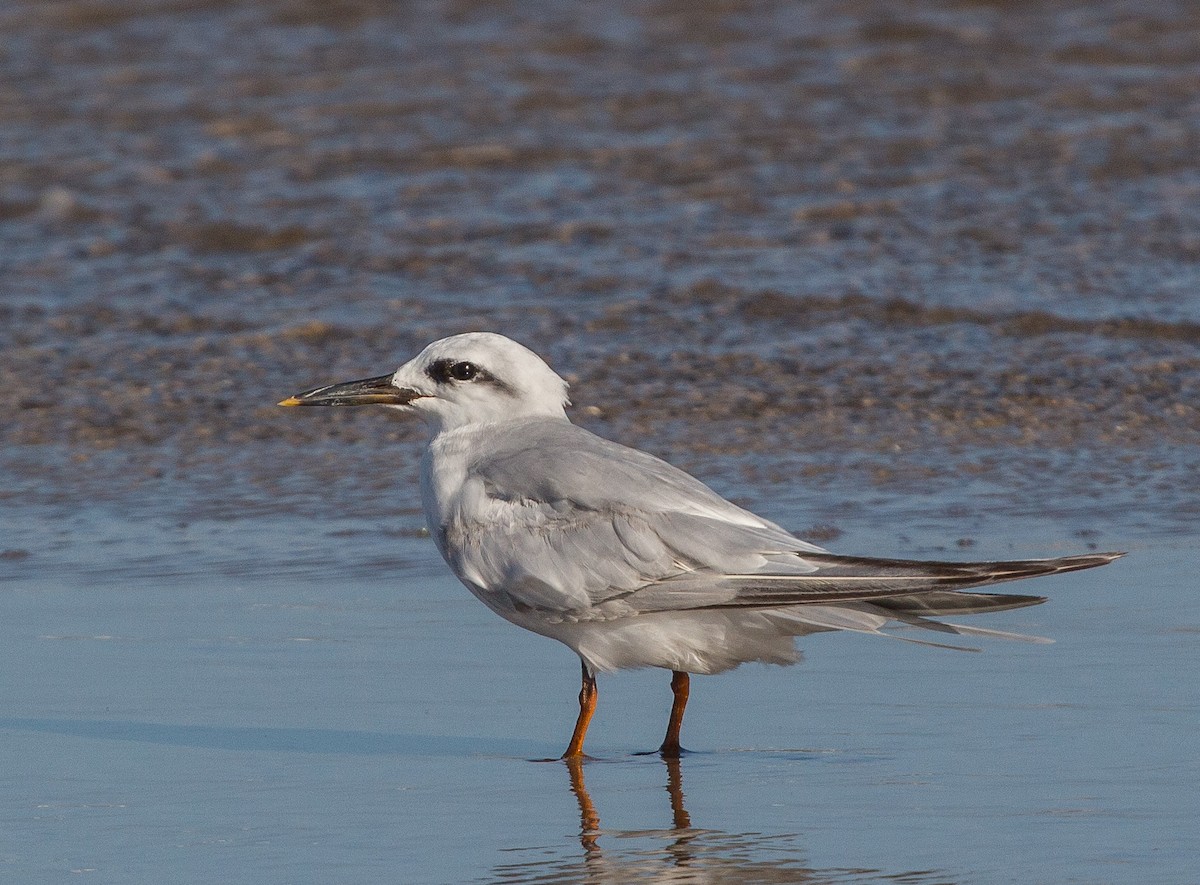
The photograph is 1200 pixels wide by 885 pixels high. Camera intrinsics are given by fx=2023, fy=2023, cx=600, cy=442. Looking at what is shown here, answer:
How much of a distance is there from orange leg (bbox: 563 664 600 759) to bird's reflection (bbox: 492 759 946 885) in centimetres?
40

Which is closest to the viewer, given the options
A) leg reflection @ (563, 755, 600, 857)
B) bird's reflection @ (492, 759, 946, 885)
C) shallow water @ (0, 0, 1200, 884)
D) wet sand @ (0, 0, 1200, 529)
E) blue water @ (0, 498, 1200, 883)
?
bird's reflection @ (492, 759, 946, 885)

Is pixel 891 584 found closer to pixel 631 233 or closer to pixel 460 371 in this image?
pixel 460 371

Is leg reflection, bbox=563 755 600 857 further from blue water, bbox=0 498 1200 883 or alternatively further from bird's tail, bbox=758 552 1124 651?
bird's tail, bbox=758 552 1124 651

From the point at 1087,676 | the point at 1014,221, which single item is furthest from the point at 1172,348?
the point at 1087,676

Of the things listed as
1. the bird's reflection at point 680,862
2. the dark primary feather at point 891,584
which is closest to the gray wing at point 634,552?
the dark primary feather at point 891,584

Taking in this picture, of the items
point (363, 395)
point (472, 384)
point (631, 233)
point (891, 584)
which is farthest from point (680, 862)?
point (631, 233)

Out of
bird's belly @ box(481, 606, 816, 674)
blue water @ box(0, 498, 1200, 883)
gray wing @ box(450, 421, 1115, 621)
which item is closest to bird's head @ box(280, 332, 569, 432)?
gray wing @ box(450, 421, 1115, 621)

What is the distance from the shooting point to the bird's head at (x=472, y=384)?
5.04 metres

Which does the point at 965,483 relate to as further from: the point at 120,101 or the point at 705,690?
the point at 120,101

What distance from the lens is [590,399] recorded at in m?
7.46

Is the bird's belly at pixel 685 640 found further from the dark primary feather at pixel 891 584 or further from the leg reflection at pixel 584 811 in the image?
the leg reflection at pixel 584 811

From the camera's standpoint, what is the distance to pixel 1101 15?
1146cm

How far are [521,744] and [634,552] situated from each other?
0.52m

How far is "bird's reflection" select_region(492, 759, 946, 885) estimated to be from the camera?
11.9 feet
